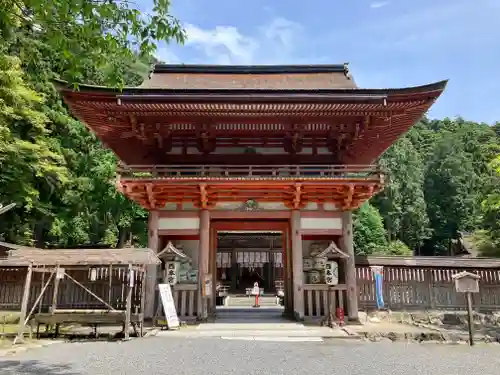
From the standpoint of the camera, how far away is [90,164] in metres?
24.9

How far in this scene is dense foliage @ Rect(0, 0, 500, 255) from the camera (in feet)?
16.6

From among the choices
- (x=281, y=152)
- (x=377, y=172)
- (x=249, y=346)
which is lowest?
(x=249, y=346)

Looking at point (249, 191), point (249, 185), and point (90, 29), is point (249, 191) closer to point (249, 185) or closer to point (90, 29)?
point (249, 185)

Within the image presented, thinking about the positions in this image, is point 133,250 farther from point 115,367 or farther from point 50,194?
point 50,194

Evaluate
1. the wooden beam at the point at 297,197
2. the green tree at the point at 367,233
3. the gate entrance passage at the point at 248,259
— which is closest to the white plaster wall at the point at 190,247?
the wooden beam at the point at 297,197

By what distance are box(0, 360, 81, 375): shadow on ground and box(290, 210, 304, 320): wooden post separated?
704cm

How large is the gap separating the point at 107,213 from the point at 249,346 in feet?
67.7

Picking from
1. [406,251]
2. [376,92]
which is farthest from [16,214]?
[406,251]

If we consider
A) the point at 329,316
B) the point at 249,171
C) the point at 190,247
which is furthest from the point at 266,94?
the point at 329,316

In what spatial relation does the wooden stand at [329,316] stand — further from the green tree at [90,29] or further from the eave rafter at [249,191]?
the green tree at [90,29]

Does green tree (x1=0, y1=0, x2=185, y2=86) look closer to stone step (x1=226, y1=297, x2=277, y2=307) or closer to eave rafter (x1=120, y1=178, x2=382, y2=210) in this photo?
eave rafter (x1=120, y1=178, x2=382, y2=210)

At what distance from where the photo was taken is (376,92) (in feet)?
36.4

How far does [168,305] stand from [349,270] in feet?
18.7

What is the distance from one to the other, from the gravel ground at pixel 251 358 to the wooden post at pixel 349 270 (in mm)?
2687
